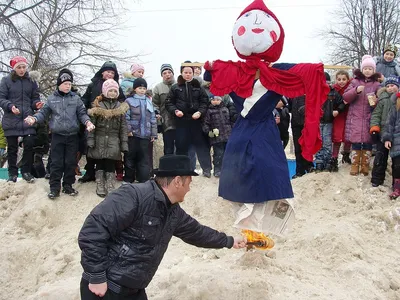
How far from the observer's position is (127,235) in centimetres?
308

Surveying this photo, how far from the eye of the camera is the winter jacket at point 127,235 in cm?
289

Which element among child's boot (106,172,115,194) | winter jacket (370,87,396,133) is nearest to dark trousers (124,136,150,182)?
child's boot (106,172,115,194)

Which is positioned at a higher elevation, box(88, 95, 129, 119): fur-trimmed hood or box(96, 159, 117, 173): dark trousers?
box(88, 95, 129, 119): fur-trimmed hood

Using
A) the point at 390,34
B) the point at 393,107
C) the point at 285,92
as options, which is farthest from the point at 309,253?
the point at 390,34

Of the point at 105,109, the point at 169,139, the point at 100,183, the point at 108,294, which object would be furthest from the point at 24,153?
the point at 108,294

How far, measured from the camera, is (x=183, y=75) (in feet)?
23.0

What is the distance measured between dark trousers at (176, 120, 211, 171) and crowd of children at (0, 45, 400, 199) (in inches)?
0.6

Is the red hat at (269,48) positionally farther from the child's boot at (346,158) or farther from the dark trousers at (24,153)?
the dark trousers at (24,153)

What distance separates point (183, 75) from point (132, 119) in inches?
41.1

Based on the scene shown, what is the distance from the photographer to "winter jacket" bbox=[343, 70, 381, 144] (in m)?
6.64

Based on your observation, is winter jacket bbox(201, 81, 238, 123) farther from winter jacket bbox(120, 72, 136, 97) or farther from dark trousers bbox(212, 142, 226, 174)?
winter jacket bbox(120, 72, 136, 97)

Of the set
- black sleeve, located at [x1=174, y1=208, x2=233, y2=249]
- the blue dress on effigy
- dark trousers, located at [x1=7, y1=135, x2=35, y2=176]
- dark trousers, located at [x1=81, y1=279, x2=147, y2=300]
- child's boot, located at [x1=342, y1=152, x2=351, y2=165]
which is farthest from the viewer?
child's boot, located at [x1=342, y1=152, x2=351, y2=165]

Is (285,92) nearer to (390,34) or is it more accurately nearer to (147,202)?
(147,202)

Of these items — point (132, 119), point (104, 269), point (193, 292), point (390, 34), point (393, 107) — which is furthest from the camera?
point (390, 34)
